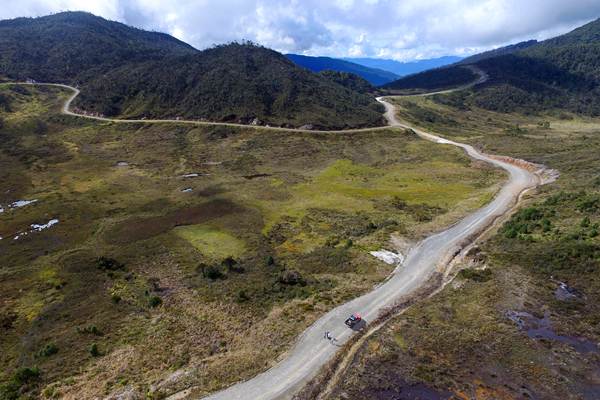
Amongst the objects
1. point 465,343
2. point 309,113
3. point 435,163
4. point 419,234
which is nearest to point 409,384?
point 465,343

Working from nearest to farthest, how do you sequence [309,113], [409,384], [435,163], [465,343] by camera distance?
[409,384] → [465,343] → [435,163] → [309,113]

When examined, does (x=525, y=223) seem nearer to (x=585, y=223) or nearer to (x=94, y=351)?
(x=585, y=223)

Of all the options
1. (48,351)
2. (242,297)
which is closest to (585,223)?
(242,297)

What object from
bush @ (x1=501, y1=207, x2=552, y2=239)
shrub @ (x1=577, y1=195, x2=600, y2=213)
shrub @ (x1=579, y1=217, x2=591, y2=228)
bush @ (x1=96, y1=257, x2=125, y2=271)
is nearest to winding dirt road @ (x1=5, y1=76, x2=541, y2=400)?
bush @ (x1=501, y1=207, x2=552, y2=239)

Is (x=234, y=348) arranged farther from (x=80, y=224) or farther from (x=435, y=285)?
(x=80, y=224)

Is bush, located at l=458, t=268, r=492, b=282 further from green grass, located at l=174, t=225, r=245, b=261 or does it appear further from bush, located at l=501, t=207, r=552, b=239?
green grass, located at l=174, t=225, r=245, b=261

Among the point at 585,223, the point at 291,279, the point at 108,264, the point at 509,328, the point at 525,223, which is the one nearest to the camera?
the point at 509,328

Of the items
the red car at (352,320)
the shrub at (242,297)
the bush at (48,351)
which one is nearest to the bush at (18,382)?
the bush at (48,351)
